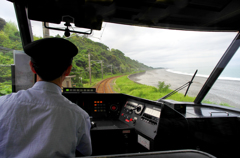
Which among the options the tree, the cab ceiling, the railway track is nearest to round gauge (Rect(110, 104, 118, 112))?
the railway track

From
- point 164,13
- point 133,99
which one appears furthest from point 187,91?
point 164,13

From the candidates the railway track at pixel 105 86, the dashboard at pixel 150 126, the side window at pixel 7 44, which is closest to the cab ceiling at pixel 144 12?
the side window at pixel 7 44

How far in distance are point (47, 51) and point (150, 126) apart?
1.29 m

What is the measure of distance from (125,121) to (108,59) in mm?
1013

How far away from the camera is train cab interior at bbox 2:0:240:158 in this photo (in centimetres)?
160

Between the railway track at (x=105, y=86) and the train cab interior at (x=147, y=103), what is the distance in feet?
0.23

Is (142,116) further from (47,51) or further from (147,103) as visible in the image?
(47,51)

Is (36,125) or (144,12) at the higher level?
(144,12)

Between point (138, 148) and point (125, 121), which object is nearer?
point (138, 148)

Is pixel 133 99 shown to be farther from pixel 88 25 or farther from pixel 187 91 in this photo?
pixel 88 25

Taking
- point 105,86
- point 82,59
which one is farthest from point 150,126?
point 82,59

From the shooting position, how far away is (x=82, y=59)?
84.3 inches

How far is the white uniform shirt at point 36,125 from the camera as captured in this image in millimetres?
635

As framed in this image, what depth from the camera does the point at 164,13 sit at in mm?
2322
